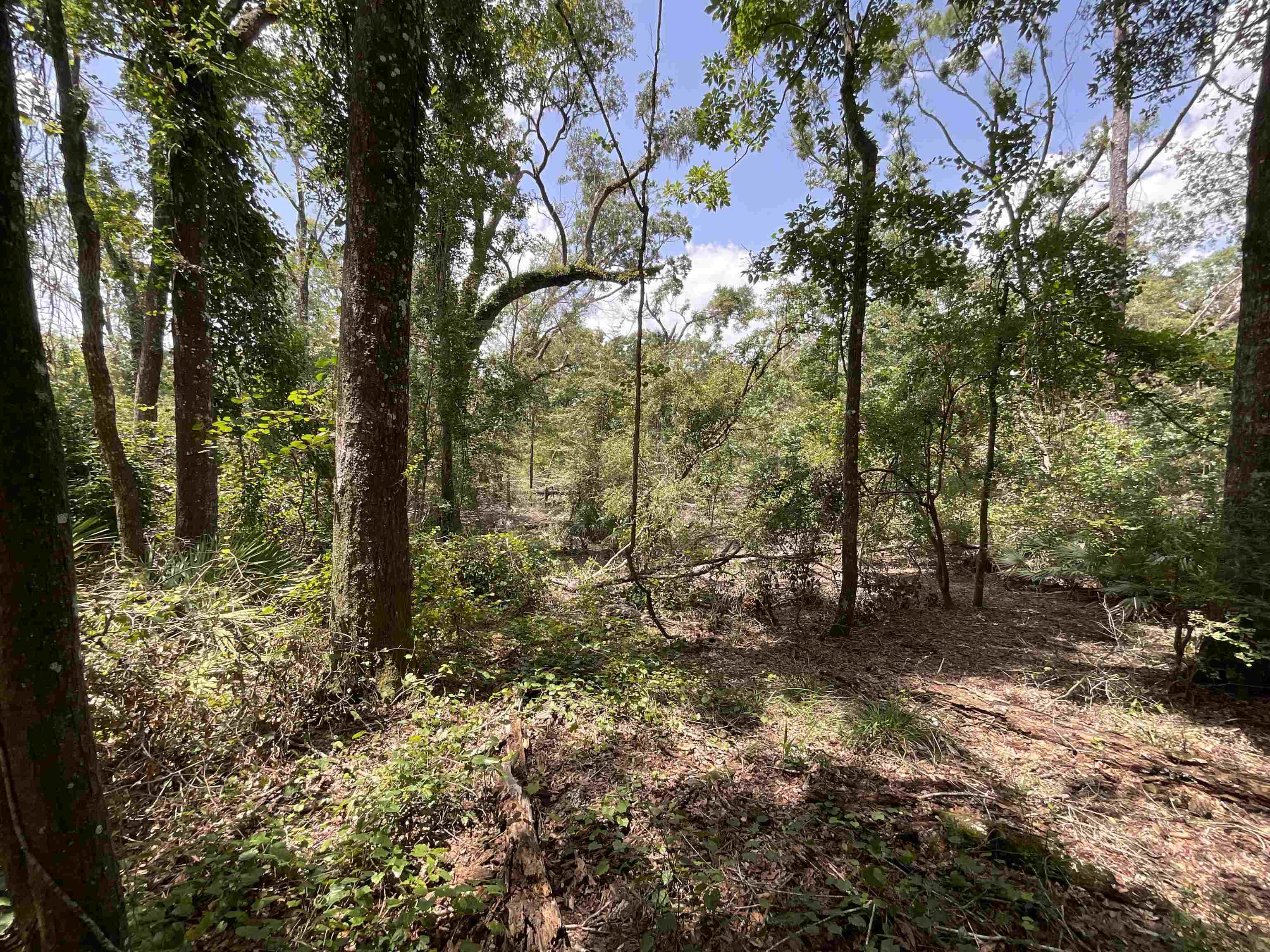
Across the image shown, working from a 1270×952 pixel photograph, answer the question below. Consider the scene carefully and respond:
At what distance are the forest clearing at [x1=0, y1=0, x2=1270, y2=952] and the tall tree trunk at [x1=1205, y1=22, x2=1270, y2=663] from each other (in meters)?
0.04

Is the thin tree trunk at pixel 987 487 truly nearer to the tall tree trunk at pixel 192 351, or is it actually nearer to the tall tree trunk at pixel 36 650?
the tall tree trunk at pixel 36 650

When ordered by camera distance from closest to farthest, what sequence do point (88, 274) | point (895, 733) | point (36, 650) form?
point (36, 650) → point (895, 733) → point (88, 274)

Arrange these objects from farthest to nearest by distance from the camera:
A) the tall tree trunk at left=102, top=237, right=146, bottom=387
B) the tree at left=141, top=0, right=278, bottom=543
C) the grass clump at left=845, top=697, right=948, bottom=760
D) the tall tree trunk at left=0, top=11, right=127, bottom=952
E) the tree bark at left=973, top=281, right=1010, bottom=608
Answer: the tall tree trunk at left=102, top=237, right=146, bottom=387
the tree bark at left=973, top=281, right=1010, bottom=608
the tree at left=141, top=0, right=278, bottom=543
the grass clump at left=845, top=697, right=948, bottom=760
the tall tree trunk at left=0, top=11, right=127, bottom=952

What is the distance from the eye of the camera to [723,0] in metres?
4.67

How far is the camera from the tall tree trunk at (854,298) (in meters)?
5.08

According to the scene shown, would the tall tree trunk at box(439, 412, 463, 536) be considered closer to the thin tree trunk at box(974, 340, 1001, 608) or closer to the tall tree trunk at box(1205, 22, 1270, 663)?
the thin tree trunk at box(974, 340, 1001, 608)

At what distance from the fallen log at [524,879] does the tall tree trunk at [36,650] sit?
143cm

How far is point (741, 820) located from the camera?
106 inches

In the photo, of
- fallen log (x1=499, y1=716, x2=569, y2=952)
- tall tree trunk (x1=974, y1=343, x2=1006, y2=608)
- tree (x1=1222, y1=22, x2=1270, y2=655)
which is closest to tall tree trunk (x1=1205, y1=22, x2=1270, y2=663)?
tree (x1=1222, y1=22, x2=1270, y2=655)

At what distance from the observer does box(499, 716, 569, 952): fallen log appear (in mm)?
1912

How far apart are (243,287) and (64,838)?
22.7 feet

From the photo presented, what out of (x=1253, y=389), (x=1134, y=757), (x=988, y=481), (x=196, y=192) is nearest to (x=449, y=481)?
(x=196, y=192)

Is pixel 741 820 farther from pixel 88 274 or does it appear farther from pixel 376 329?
pixel 88 274

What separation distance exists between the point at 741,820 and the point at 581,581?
200 inches
